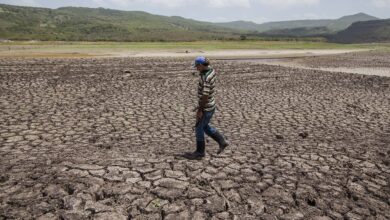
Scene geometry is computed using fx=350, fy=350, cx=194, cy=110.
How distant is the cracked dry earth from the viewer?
5109mm

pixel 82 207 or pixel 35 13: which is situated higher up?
pixel 35 13

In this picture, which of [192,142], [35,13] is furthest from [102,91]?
[35,13]

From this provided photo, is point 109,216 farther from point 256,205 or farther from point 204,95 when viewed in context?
point 204,95

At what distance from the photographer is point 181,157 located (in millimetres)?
7000

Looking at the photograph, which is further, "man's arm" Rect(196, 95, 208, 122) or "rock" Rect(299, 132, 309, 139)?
"rock" Rect(299, 132, 309, 139)

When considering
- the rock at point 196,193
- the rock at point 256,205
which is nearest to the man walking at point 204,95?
the rock at point 196,193

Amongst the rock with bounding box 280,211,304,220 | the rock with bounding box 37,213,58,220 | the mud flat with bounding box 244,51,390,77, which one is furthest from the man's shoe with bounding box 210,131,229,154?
the mud flat with bounding box 244,51,390,77

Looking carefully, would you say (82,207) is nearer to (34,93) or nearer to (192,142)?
(192,142)

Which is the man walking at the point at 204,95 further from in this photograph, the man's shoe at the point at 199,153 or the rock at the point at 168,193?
the rock at the point at 168,193

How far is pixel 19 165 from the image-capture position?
21.1ft

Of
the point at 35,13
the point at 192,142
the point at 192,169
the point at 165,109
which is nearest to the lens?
the point at 192,169

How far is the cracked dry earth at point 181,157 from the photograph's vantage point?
16.8ft

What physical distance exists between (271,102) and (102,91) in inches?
274

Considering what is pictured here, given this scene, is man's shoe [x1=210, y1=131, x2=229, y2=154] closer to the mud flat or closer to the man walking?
the man walking
